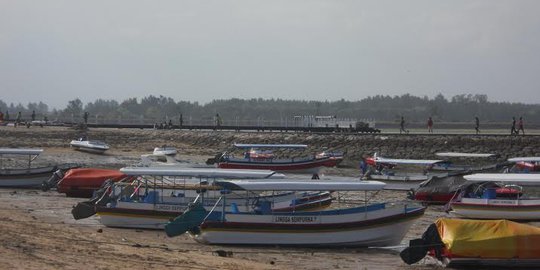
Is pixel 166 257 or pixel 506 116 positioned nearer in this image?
pixel 166 257

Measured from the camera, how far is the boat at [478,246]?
70.4ft

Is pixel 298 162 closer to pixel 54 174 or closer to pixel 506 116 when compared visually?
pixel 54 174

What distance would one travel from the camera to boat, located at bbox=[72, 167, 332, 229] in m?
27.3

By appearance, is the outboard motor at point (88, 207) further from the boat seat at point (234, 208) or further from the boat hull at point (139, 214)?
the boat seat at point (234, 208)

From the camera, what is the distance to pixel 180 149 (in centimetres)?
7025

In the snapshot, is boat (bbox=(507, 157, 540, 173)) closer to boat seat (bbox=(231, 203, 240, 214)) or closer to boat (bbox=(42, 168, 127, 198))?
boat (bbox=(42, 168, 127, 198))

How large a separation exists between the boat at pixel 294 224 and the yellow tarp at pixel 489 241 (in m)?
3.32

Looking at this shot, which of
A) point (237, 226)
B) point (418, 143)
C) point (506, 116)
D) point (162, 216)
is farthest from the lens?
point (506, 116)

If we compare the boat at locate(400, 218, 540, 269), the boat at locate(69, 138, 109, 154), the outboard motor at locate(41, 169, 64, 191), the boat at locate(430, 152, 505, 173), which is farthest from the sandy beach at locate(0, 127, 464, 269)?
the boat at locate(69, 138, 109, 154)

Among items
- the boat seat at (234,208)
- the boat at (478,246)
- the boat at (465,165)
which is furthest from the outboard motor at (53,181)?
the boat at (478,246)

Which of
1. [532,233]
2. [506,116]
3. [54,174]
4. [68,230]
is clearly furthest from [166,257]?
[506,116]

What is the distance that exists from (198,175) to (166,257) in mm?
6899

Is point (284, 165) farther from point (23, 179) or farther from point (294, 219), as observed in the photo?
point (294, 219)

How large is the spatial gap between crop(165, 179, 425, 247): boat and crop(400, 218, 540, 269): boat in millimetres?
3117
